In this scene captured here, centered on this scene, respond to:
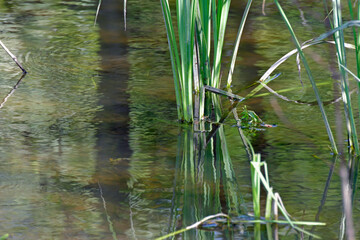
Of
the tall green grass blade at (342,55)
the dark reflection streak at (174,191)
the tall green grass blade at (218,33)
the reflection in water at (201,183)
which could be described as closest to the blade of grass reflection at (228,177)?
the reflection in water at (201,183)

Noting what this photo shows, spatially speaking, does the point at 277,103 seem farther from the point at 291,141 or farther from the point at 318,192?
the point at 318,192

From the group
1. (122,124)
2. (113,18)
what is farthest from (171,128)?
(113,18)

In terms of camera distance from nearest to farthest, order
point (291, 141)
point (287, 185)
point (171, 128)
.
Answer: point (287, 185), point (291, 141), point (171, 128)

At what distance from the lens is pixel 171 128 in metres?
2.47

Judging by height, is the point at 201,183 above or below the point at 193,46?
below

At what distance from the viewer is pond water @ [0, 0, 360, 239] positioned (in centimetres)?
175

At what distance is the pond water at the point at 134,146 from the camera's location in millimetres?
1750

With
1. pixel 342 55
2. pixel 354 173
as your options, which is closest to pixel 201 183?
pixel 354 173

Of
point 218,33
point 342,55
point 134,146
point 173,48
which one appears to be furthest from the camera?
point 218,33

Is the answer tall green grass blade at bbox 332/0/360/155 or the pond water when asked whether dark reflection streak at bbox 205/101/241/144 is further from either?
tall green grass blade at bbox 332/0/360/155

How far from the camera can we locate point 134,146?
2.29 meters

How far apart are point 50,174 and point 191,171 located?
464 millimetres

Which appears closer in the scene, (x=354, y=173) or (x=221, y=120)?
(x=354, y=173)

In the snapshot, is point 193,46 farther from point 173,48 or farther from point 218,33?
point 218,33
